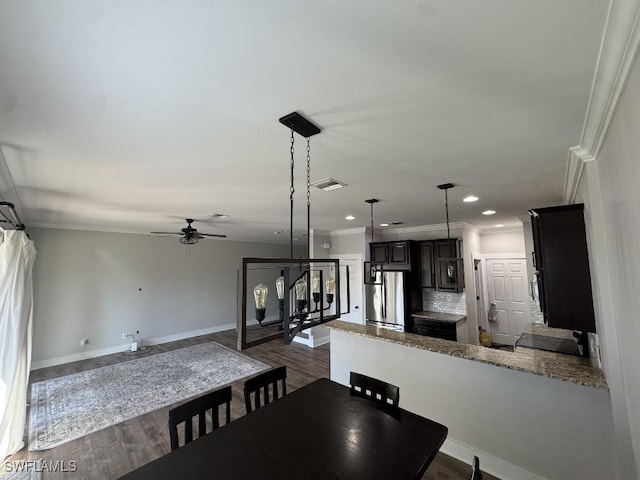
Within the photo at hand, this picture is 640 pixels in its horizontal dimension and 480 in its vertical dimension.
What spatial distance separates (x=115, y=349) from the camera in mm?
5906

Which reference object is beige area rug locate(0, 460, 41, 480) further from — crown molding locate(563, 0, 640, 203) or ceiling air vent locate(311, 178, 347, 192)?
crown molding locate(563, 0, 640, 203)

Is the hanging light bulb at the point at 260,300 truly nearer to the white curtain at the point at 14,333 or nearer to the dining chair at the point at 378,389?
the dining chair at the point at 378,389

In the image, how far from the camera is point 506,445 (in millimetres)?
2369

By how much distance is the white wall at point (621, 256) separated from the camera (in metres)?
1.09

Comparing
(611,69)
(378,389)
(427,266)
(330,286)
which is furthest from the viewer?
(427,266)

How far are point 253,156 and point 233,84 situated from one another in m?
0.84

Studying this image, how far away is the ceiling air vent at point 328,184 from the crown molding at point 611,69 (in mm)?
1789

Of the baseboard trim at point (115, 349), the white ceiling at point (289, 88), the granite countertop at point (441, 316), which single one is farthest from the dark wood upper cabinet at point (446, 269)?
the baseboard trim at point (115, 349)

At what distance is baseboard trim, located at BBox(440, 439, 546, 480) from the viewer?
227 cm

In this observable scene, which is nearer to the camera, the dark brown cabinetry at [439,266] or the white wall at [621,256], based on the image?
the white wall at [621,256]

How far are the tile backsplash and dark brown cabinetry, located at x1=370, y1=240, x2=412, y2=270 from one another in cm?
89

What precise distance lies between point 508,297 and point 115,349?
351 inches

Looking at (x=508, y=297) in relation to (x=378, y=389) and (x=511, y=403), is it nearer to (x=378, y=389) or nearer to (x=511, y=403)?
(x=511, y=403)

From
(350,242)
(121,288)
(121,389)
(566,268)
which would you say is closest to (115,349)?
(121,288)
